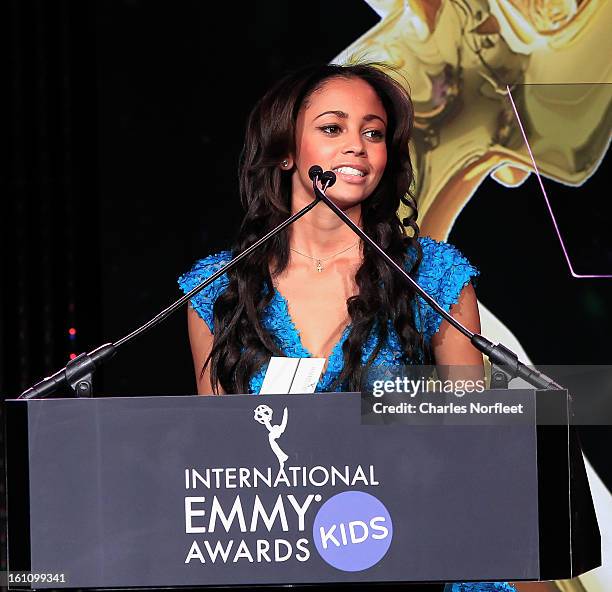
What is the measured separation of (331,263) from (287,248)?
0.09 m

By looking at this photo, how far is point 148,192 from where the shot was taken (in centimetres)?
263

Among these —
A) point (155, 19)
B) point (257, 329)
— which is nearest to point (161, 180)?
point (155, 19)

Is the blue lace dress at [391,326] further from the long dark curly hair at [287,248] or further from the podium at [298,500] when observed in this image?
the podium at [298,500]

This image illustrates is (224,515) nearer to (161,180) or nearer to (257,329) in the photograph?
(257,329)

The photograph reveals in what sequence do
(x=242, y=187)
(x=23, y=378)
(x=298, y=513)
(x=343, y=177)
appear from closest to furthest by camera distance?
(x=298, y=513)
(x=343, y=177)
(x=242, y=187)
(x=23, y=378)

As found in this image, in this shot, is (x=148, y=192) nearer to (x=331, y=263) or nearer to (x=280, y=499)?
(x=331, y=263)

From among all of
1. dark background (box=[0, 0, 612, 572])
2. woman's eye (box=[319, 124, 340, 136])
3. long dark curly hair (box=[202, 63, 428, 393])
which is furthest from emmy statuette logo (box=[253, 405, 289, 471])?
dark background (box=[0, 0, 612, 572])

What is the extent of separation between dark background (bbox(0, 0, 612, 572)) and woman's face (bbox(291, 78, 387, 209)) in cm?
63

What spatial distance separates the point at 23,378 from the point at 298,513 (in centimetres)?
151

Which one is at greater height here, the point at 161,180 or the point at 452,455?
the point at 161,180

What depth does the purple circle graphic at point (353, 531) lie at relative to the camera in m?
1.21

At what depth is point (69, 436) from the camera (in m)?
1.23

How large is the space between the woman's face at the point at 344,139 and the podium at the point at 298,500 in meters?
0.77

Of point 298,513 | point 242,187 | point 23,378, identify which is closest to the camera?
point 298,513
